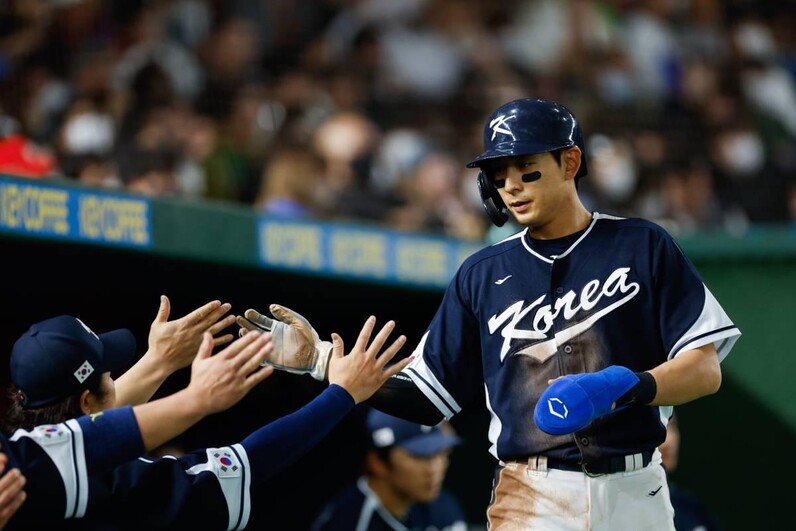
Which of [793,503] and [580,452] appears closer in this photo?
[580,452]

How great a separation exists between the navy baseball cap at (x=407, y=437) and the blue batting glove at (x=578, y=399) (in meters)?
2.71

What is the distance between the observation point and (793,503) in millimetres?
6957

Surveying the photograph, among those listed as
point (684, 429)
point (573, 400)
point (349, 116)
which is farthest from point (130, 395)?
point (349, 116)

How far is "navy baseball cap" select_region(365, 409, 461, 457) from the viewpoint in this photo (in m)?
6.01

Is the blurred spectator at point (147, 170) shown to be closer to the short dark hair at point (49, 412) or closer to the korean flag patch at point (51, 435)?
the short dark hair at point (49, 412)

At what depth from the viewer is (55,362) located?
10.7ft

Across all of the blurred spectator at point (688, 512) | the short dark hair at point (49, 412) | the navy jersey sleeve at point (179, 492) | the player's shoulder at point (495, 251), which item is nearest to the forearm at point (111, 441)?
the navy jersey sleeve at point (179, 492)

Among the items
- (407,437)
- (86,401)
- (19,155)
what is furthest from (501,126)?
(19,155)

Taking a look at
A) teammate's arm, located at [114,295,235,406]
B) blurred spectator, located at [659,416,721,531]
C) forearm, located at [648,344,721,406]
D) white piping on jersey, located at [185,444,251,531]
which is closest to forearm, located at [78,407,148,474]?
white piping on jersey, located at [185,444,251,531]

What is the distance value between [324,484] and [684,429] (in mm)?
1833

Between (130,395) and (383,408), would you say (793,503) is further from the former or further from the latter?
(130,395)

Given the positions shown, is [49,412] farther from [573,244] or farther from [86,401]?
[573,244]

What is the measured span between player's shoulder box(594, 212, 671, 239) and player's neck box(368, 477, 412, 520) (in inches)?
101

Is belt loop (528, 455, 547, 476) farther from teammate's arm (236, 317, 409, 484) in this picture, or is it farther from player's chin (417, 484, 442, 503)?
player's chin (417, 484, 442, 503)
